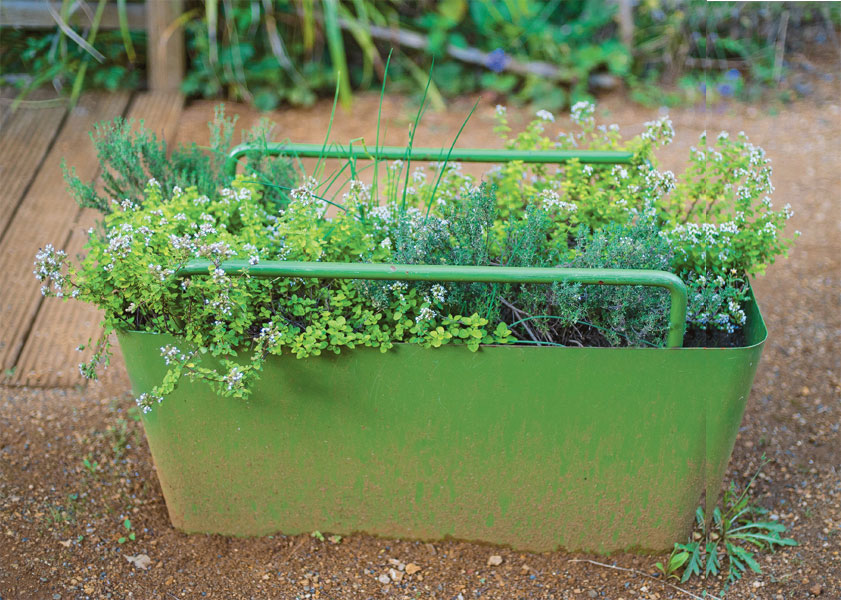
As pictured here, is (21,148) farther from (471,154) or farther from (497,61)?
(471,154)

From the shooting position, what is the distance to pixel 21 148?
404cm

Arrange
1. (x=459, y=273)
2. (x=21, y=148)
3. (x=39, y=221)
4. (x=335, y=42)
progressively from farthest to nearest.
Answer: (x=335, y=42), (x=21, y=148), (x=39, y=221), (x=459, y=273)

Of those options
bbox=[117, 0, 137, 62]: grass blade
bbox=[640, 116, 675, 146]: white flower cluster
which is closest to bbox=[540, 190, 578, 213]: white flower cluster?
bbox=[640, 116, 675, 146]: white flower cluster

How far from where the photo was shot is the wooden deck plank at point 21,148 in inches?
146

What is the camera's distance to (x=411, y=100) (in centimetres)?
486

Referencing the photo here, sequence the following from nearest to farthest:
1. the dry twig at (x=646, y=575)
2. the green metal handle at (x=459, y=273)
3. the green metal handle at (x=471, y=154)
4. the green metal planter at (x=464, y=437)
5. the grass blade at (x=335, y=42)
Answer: the green metal handle at (x=459, y=273) → the green metal planter at (x=464, y=437) → the dry twig at (x=646, y=575) → the green metal handle at (x=471, y=154) → the grass blade at (x=335, y=42)

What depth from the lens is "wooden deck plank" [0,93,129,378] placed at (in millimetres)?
3096

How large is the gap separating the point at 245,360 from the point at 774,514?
1.48 meters

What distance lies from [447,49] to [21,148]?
7.75 feet

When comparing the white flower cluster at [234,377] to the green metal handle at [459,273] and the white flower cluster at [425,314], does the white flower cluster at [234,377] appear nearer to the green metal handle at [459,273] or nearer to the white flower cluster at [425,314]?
the green metal handle at [459,273]

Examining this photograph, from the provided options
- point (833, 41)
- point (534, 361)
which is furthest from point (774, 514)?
point (833, 41)

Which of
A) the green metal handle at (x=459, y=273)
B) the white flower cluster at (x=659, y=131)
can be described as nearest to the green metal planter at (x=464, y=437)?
the green metal handle at (x=459, y=273)

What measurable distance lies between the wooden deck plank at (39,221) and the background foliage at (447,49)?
0.85 ft

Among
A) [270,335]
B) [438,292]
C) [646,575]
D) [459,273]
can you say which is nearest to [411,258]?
[438,292]
